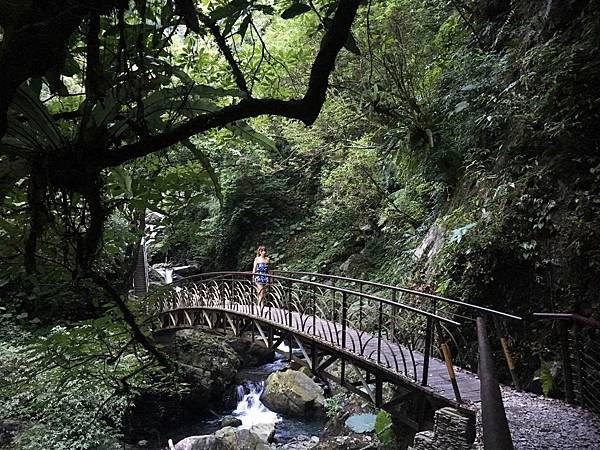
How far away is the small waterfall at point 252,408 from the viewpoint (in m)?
9.75

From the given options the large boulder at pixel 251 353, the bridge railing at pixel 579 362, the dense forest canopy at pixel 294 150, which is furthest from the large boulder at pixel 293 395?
the bridge railing at pixel 579 362

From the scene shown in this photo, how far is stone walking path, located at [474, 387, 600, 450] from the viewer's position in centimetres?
334

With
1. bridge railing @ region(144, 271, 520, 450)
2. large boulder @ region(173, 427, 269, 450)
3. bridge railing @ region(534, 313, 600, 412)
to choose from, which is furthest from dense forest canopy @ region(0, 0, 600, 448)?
large boulder @ region(173, 427, 269, 450)

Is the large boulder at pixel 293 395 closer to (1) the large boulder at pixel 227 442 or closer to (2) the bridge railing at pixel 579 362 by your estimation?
(1) the large boulder at pixel 227 442

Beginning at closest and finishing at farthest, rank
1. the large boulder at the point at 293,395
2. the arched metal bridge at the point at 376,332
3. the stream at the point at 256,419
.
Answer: the arched metal bridge at the point at 376,332
the stream at the point at 256,419
the large boulder at the point at 293,395

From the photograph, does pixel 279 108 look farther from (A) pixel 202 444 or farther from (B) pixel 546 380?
(A) pixel 202 444

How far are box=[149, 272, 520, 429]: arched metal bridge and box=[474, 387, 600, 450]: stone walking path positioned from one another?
0.37 meters

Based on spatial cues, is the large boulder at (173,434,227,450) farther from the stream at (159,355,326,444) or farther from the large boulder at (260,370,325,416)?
the large boulder at (260,370,325,416)

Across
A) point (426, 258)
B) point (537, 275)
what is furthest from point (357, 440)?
point (537, 275)

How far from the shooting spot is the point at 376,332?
7449 millimetres

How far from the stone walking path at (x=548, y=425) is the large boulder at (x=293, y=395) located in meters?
5.91

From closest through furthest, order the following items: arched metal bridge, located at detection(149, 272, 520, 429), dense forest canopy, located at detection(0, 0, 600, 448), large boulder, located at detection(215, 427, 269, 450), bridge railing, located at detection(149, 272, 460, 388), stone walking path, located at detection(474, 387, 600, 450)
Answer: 1. dense forest canopy, located at detection(0, 0, 600, 448)
2. stone walking path, located at detection(474, 387, 600, 450)
3. arched metal bridge, located at detection(149, 272, 520, 429)
4. bridge railing, located at detection(149, 272, 460, 388)
5. large boulder, located at detection(215, 427, 269, 450)

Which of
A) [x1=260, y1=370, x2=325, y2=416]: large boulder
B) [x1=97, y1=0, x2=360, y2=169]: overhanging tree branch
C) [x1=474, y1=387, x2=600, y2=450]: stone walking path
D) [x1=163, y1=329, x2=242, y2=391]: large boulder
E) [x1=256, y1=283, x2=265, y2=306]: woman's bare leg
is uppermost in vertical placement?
[x1=97, y1=0, x2=360, y2=169]: overhanging tree branch

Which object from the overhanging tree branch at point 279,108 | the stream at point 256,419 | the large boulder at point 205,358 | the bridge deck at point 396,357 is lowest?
the stream at point 256,419
